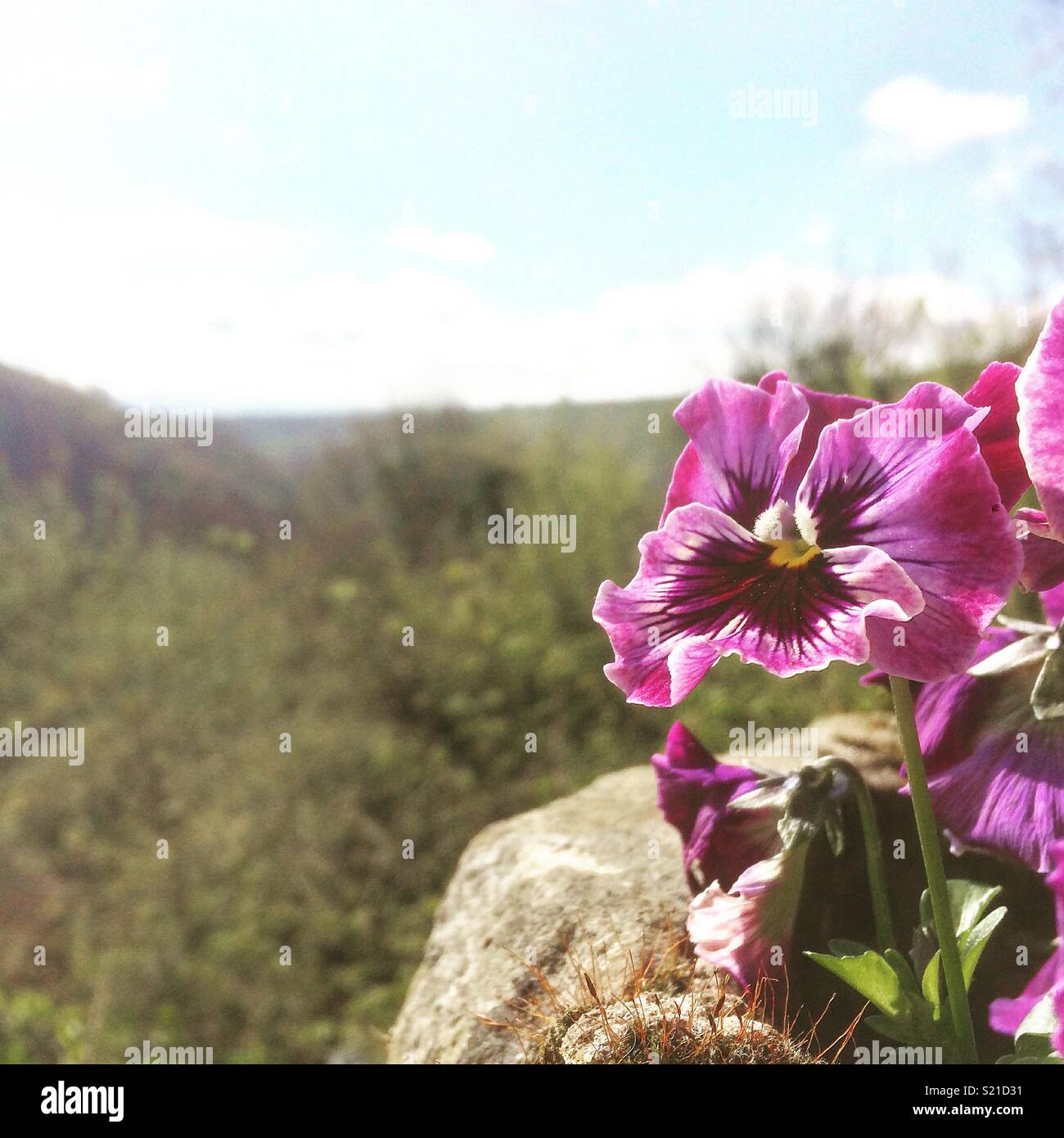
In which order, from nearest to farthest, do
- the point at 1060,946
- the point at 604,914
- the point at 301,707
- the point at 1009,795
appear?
1. the point at 1060,946
2. the point at 1009,795
3. the point at 604,914
4. the point at 301,707

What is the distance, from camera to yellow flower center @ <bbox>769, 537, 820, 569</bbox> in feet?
2.00

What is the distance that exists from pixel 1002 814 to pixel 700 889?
232 mm

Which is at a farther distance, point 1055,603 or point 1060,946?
point 1055,603

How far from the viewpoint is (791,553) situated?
620 mm

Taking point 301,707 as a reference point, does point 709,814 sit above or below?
above

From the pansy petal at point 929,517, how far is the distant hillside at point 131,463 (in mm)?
3896

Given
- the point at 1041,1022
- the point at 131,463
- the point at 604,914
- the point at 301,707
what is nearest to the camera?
the point at 1041,1022

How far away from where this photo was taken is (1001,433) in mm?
601

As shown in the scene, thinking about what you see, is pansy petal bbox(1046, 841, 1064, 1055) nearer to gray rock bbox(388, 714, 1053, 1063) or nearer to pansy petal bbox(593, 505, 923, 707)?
pansy petal bbox(593, 505, 923, 707)

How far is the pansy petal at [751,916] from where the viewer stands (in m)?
0.68

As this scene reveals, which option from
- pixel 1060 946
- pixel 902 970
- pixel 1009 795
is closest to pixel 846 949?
pixel 902 970

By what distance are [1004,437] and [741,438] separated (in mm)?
148

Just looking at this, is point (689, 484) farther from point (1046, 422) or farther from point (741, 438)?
point (1046, 422)
